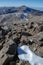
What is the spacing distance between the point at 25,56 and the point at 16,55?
1.00 meters

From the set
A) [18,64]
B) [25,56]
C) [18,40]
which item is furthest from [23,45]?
[18,64]

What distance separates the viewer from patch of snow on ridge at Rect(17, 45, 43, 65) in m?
15.3

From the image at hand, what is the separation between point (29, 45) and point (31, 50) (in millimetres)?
1659

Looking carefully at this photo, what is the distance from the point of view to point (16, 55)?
16.9 metres

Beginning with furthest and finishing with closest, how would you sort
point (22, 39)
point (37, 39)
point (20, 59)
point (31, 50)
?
point (22, 39) → point (37, 39) → point (31, 50) → point (20, 59)

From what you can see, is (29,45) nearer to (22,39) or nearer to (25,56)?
(22,39)

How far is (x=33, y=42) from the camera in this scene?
20.0 meters

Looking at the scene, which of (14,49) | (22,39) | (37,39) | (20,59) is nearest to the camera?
(20,59)

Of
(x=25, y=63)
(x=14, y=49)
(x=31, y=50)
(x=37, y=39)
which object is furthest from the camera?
(x=37, y=39)

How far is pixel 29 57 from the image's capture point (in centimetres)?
1636

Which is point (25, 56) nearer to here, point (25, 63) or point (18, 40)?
point (25, 63)

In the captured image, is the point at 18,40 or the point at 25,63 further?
the point at 18,40

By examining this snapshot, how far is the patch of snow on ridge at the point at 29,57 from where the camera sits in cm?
1533

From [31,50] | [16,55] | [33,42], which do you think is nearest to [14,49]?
[16,55]
